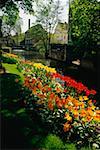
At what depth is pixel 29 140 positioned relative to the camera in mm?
7168

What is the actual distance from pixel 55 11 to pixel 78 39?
106 ft

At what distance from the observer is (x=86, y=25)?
117ft

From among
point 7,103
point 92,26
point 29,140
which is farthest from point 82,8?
point 29,140

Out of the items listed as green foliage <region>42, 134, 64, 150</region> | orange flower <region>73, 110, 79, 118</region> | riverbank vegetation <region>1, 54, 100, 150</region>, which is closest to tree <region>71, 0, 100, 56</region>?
riverbank vegetation <region>1, 54, 100, 150</region>

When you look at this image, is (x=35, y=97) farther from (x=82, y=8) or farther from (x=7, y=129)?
(x=82, y=8)

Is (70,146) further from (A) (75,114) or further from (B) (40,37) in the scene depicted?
(B) (40,37)

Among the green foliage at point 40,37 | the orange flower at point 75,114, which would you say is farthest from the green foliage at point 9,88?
the green foliage at point 40,37

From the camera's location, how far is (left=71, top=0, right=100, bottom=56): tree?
34.7m

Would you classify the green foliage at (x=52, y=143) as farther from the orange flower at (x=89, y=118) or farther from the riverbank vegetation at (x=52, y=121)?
the orange flower at (x=89, y=118)

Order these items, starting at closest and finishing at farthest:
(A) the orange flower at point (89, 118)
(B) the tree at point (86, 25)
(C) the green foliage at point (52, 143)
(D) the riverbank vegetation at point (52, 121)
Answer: (C) the green foliage at point (52, 143) < (D) the riverbank vegetation at point (52, 121) < (A) the orange flower at point (89, 118) < (B) the tree at point (86, 25)

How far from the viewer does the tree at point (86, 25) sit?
34719 mm

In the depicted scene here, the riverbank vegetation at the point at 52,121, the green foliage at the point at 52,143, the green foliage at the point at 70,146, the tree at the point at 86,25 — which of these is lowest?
the green foliage at the point at 70,146

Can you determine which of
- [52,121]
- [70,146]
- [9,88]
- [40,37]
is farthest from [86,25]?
[40,37]

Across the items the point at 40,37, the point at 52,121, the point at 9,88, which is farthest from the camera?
the point at 40,37
